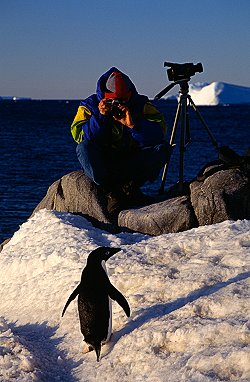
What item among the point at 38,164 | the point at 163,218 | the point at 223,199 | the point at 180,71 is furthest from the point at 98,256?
the point at 38,164

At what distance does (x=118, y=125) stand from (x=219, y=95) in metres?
177

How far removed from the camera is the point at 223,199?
25.1 feet

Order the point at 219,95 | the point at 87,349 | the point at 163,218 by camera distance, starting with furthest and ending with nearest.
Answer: the point at 219,95
the point at 163,218
the point at 87,349

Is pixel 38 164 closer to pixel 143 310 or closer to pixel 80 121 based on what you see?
pixel 80 121

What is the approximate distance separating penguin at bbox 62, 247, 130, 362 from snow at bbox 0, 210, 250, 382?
0.12 meters

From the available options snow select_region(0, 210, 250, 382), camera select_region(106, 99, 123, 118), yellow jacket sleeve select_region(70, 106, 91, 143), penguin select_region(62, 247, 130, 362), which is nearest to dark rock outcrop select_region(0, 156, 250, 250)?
yellow jacket sleeve select_region(70, 106, 91, 143)

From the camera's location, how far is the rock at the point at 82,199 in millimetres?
8391

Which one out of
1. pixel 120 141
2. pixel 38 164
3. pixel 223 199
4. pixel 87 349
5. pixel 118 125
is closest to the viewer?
pixel 87 349

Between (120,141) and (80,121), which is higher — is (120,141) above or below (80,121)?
below

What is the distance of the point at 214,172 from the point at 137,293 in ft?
10.2

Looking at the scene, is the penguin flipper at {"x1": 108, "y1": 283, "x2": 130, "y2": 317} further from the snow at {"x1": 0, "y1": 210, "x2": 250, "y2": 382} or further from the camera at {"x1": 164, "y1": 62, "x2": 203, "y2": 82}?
the camera at {"x1": 164, "y1": 62, "x2": 203, "y2": 82}

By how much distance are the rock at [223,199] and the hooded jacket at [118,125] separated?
107cm

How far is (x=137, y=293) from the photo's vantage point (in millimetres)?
5379

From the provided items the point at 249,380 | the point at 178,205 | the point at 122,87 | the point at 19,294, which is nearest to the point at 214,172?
the point at 178,205
